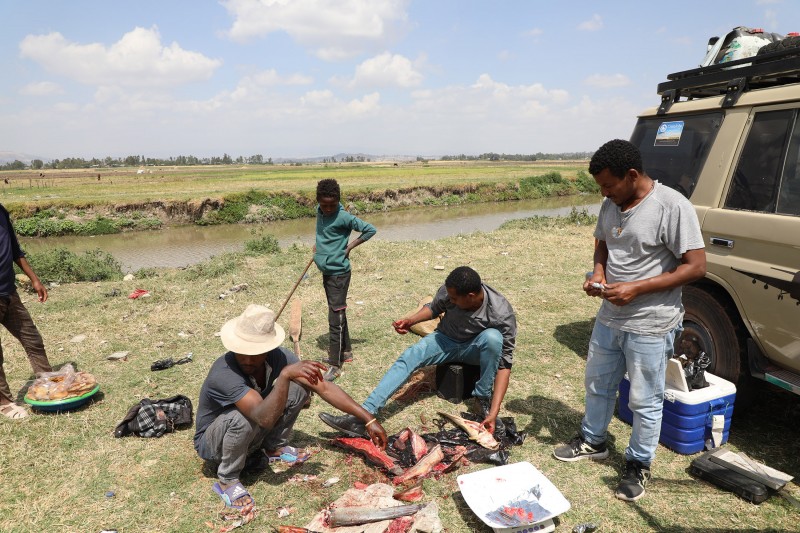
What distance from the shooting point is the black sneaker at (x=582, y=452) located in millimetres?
3135

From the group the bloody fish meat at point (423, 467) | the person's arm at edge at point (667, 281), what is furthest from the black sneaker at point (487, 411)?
the person's arm at edge at point (667, 281)

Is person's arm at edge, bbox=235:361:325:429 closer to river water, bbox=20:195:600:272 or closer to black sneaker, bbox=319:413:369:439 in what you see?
black sneaker, bbox=319:413:369:439

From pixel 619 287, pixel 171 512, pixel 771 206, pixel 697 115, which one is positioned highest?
pixel 697 115

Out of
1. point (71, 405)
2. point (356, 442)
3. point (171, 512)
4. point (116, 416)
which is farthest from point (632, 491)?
point (71, 405)

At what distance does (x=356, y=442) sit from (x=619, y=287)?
1951mm

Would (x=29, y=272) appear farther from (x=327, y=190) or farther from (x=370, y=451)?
(x=370, y=451)

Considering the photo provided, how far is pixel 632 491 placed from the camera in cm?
274

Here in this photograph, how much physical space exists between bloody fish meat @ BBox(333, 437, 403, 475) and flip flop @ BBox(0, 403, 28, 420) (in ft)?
→ 8.47

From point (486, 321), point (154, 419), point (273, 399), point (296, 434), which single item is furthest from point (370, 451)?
point (154, 419)

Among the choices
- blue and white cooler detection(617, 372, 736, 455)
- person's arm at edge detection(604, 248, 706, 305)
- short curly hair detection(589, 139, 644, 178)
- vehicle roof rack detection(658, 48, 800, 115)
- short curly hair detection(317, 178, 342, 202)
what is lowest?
blue and white cooler detection(617, 372, 736, 455)

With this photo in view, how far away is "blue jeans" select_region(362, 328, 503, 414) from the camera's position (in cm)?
346

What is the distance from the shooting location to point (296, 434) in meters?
3.55

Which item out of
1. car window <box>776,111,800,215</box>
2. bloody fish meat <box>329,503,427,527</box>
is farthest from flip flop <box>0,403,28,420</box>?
car window <box>776,111,800,215</box>

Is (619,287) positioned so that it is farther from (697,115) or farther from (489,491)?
(697,115)
